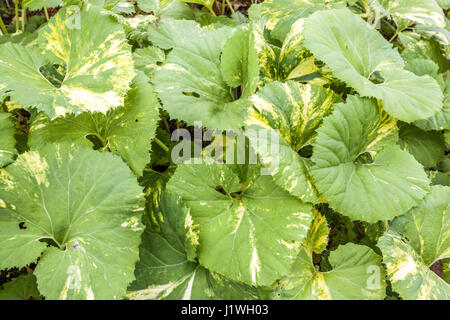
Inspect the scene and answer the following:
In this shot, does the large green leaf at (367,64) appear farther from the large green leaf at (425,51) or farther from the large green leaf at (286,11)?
the large green leaf at (425,51)

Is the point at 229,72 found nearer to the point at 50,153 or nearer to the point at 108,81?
the point at 108,81

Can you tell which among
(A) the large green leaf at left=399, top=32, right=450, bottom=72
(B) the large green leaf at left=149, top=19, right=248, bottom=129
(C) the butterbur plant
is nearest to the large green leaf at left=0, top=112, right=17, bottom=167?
(C) the butterbur plant

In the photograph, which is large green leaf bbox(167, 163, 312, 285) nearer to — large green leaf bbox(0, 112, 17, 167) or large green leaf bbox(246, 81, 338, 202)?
large green leaf bbox(246, 81, 338, 202)

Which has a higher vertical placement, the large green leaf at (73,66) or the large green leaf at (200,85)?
the large green leaf at (73,66)

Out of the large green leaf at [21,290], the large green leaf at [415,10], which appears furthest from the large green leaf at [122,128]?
the large green leaf at [415,10]

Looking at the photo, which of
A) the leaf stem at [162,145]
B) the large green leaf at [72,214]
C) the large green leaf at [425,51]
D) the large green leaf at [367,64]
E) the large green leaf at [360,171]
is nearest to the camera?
the large green leaf at [72,214]

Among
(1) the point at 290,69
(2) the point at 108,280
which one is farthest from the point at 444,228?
(2) the point at 108,280

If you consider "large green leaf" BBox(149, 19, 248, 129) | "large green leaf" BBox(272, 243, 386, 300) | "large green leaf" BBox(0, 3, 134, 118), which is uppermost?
"large green leaf" BBox(0, 3, 134, 118)
